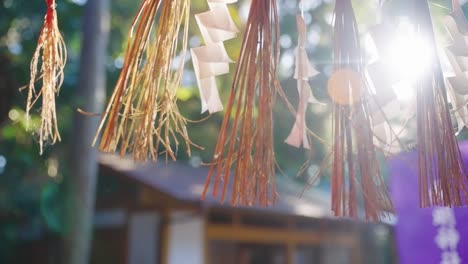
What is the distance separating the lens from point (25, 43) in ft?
19.5

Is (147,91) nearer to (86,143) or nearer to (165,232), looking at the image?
(86,143)

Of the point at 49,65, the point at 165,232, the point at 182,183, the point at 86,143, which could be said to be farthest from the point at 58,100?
the point at 49,65

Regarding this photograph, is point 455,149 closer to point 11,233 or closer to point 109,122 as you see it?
point 109,122

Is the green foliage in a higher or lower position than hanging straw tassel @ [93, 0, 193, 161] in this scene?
higher

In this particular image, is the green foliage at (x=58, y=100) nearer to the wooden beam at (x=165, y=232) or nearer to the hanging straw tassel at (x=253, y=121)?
the wooden beam at (x=165, y=232)

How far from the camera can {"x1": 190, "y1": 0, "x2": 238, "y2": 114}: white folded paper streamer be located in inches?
43.8

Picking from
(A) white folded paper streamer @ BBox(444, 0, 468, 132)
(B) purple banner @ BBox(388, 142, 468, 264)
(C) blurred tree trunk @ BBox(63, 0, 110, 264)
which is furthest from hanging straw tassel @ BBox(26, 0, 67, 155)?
(C) blurred tree trunk @ BBox(63, 0, 110, 264)

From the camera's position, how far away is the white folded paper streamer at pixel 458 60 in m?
1.14

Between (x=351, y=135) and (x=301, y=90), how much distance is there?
206 millimetres

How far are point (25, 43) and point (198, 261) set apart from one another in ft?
10.4

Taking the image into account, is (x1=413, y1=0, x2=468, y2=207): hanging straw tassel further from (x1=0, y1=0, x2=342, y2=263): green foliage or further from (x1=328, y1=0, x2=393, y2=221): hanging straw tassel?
(x1=0, y1=0, x2=342, y2=263): green foliage

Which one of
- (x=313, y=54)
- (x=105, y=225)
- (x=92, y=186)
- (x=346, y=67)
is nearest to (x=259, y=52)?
(x=346, y=67)

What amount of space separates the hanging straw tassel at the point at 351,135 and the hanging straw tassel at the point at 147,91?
0.29 metres

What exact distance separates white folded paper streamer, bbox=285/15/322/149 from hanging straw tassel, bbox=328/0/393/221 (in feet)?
0.33
